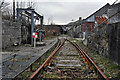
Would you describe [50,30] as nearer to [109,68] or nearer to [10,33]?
[10,33]

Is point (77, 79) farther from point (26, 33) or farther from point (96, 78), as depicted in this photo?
point (26, 33)

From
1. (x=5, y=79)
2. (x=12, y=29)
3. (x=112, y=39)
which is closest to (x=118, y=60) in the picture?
(x=112, y=39)

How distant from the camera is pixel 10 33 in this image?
38.4 ft

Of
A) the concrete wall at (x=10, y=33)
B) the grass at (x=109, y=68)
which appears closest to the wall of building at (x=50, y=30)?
the concrete wall at (x=10, y=33)

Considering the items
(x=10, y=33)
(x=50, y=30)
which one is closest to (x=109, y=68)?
(x=10, y=33)

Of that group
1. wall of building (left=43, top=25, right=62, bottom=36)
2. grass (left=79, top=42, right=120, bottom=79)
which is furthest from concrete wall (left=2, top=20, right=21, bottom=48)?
wall of building (left=43, top=25, right=62, bottom=36)

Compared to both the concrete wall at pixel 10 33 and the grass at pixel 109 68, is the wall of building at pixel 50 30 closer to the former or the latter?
the concrete wall at pixel 10 33

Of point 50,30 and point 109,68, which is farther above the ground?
point 50,30

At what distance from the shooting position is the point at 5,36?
1060 centimetres

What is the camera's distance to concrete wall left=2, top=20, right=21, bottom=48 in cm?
1042

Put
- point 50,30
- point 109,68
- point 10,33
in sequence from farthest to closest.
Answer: point 50,30, point 10,33, point 109,68

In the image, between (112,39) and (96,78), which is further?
(112,39)

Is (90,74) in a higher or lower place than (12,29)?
lower

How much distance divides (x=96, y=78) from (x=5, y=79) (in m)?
2.50
